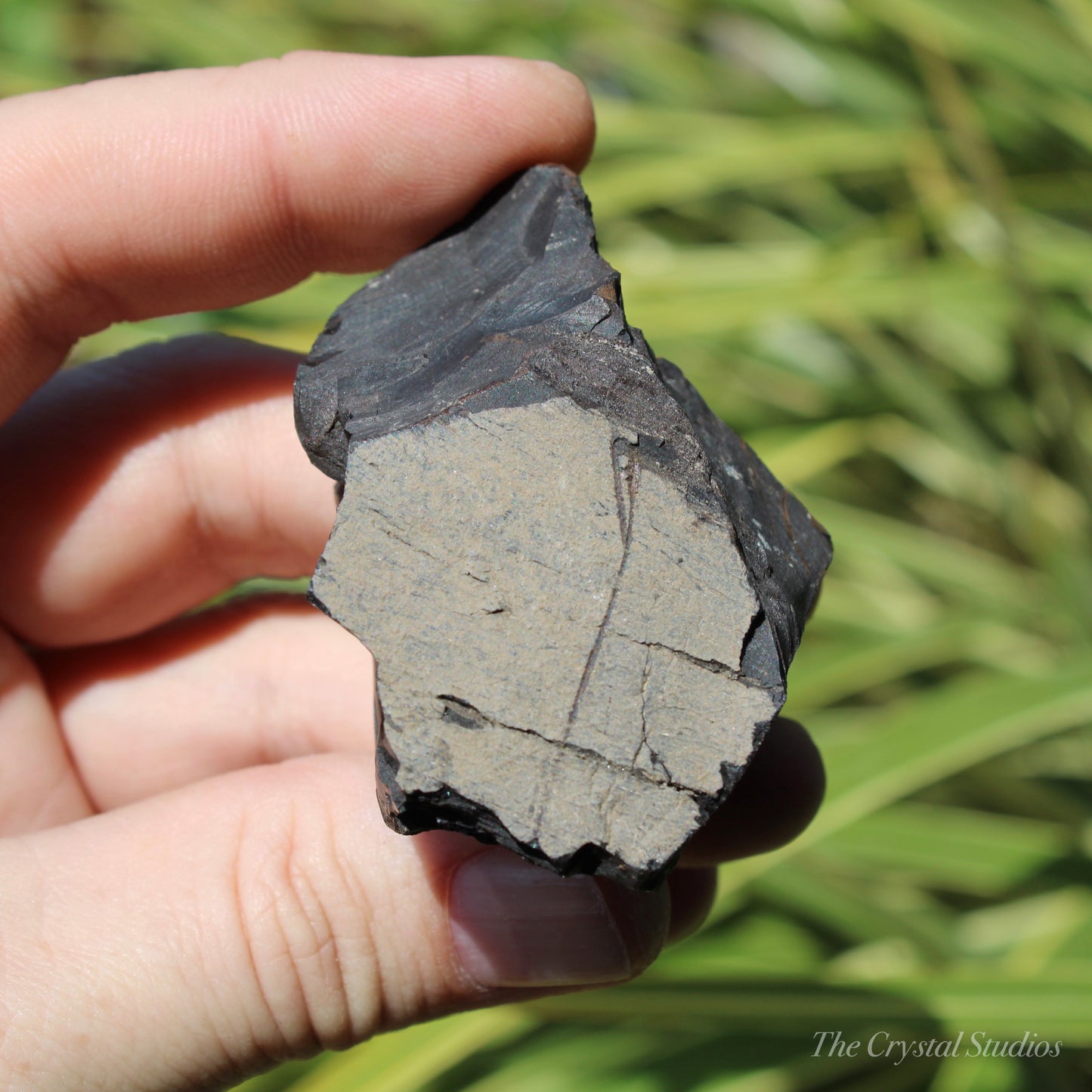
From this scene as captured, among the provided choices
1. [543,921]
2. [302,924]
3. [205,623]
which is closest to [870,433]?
[205,623]

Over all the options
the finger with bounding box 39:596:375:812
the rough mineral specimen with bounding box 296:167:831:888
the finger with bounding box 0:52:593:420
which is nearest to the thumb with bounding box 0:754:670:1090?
the rough mineral specimen with bounding box 296:167:831:888

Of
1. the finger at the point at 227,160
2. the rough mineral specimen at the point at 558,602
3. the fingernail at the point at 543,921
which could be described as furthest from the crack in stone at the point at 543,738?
the finger at the point at 227,160

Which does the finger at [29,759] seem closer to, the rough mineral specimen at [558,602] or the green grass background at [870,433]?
the green grass background at [870,433]

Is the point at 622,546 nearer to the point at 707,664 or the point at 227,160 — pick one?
the point at 707,664

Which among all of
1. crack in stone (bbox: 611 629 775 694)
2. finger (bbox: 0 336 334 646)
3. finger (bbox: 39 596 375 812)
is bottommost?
finger (bbox: 39 596 375 812)

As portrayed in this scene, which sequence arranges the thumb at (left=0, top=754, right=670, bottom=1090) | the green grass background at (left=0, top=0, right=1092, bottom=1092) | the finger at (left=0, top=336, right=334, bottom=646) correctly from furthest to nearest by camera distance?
the green grass background at (left=0, top=0, right=1092, bottom=1092), the finger at (left=0, top=336, right=334, bottom=646), the thumb at (left=0, top=754, right=670, bottom=1090)

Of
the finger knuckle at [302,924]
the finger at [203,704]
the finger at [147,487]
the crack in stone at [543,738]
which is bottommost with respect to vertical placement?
the finger at [203,704]

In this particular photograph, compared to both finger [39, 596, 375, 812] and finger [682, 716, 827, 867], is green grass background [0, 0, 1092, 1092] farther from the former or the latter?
finger [39, 596, 375, 812]
